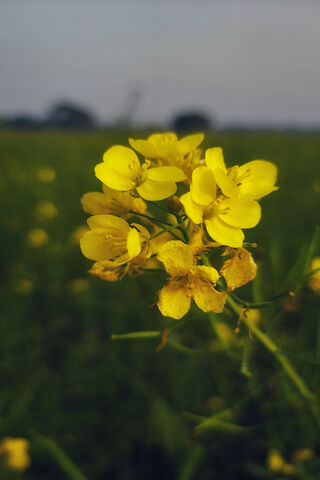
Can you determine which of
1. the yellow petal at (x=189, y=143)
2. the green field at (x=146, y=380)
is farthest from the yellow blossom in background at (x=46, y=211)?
the yellow petal at (x=189, y=143)

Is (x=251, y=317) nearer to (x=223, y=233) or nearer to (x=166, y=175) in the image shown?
(x=223, y=233)

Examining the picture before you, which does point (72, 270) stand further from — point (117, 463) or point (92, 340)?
point (117, 463)

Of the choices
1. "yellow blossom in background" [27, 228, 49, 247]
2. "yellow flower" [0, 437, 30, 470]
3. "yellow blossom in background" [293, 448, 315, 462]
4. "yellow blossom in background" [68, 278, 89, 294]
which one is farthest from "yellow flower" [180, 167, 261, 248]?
"yellow blossom in background" [27, 228, 49, 247]

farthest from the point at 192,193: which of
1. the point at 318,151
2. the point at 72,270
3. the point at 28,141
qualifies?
the point at 28,141

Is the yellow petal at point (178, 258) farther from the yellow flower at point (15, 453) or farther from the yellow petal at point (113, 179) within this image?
the yellow flower at point (15, 453)

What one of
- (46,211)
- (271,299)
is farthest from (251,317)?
(46,211)

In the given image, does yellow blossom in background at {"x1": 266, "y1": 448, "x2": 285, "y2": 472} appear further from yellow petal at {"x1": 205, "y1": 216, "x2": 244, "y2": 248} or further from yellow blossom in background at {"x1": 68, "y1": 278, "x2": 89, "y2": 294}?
yellow blossom in background at {"x1": 68, "y1": 278, "x2": 89, "y2": 294}

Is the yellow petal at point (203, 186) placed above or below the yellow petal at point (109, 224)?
above
